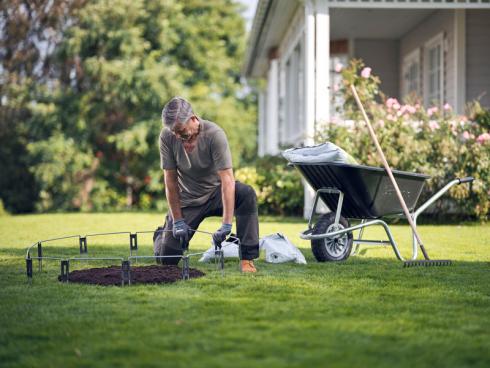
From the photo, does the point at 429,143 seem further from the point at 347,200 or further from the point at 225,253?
the point at 225,253

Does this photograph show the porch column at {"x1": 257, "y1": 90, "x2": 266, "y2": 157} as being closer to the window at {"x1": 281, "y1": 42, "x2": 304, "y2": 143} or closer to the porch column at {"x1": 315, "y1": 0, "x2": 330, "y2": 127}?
the window at {"x1": 281, "y1": 42, "x2": 304, "y2": 143}

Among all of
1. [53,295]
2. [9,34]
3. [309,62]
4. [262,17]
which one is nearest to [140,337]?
[53,295]

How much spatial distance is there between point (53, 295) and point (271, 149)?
1369 centimetres

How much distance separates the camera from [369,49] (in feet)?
49.2

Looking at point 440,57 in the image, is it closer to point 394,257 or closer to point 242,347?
point 394,257

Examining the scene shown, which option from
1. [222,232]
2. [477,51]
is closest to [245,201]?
[222,232]

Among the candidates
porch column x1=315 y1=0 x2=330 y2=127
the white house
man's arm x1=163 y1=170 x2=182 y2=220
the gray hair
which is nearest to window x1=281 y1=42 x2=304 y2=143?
the white house

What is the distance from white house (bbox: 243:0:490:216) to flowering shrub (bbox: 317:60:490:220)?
0.48 metres

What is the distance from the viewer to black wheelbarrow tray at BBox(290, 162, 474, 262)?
18.5ft

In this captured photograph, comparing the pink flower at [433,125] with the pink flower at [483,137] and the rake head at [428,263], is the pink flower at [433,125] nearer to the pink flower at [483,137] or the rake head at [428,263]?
the pink flower at [483,137]

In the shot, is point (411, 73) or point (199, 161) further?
point (411, 73)

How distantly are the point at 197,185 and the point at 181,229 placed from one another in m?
0.37

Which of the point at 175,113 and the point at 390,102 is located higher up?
the point at 390,102

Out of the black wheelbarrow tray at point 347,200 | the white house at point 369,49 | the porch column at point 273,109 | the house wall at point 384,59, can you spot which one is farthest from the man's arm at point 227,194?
the porch column at point 273,109
